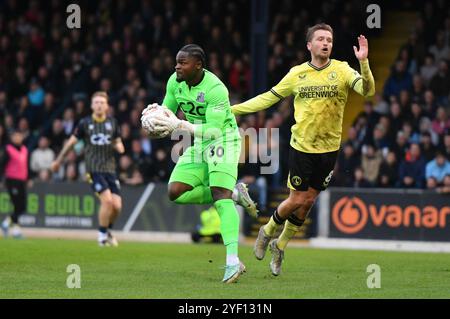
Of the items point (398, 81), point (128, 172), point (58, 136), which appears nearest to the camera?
point (398, 81)

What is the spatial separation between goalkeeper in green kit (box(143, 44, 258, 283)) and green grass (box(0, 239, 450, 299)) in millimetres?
660

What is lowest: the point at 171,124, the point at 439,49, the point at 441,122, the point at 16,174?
the point at 16,174

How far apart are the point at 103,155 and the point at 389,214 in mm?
5837

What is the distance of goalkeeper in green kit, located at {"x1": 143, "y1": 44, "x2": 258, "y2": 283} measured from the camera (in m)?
10.4

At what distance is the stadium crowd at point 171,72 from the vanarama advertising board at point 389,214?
1.13 ft

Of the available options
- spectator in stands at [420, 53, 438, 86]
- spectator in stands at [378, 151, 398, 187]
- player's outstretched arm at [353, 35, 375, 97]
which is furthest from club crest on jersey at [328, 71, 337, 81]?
spectator in stands at [420, 53, 438, 86]

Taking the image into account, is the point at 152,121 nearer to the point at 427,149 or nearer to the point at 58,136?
the point at 427,149

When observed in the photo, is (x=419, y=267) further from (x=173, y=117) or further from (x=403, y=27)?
(x=403, y=27)

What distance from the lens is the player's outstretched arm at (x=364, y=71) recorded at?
10.3 m

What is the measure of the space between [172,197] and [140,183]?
11754 mm

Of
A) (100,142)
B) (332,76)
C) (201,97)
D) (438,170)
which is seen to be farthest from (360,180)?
(201,97)

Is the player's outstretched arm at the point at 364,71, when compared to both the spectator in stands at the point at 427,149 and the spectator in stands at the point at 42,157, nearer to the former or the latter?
the spectator in stands at the point at 427,149

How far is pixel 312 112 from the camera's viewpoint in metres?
11.3
